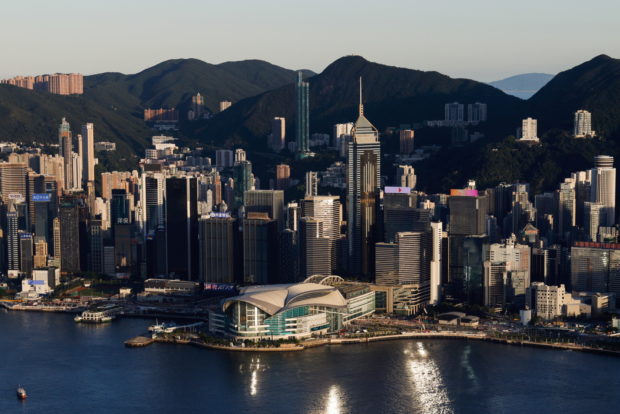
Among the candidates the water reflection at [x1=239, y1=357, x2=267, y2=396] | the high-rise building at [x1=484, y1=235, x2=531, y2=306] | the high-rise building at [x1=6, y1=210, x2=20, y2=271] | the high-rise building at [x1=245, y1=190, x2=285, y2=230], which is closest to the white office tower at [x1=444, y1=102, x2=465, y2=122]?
the high-rise building at [x1=245, y1=190, x2=285, y2=230]

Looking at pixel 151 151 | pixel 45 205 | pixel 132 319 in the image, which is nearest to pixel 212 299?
pixel 132 319

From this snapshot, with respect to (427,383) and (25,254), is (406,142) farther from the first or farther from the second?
(427,383)

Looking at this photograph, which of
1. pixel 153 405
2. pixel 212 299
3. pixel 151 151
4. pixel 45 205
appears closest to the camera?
pixel 153 405

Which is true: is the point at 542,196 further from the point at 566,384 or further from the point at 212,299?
the point at 566,384

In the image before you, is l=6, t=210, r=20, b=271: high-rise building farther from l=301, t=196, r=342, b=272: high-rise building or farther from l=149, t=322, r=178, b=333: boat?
l=149, t=322, r=178, b=333: boat

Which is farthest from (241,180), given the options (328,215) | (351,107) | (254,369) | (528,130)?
(254,369)

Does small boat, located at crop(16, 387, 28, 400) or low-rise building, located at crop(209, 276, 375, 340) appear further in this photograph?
low-rise building, located at crop(209, 276, 375, 340)
